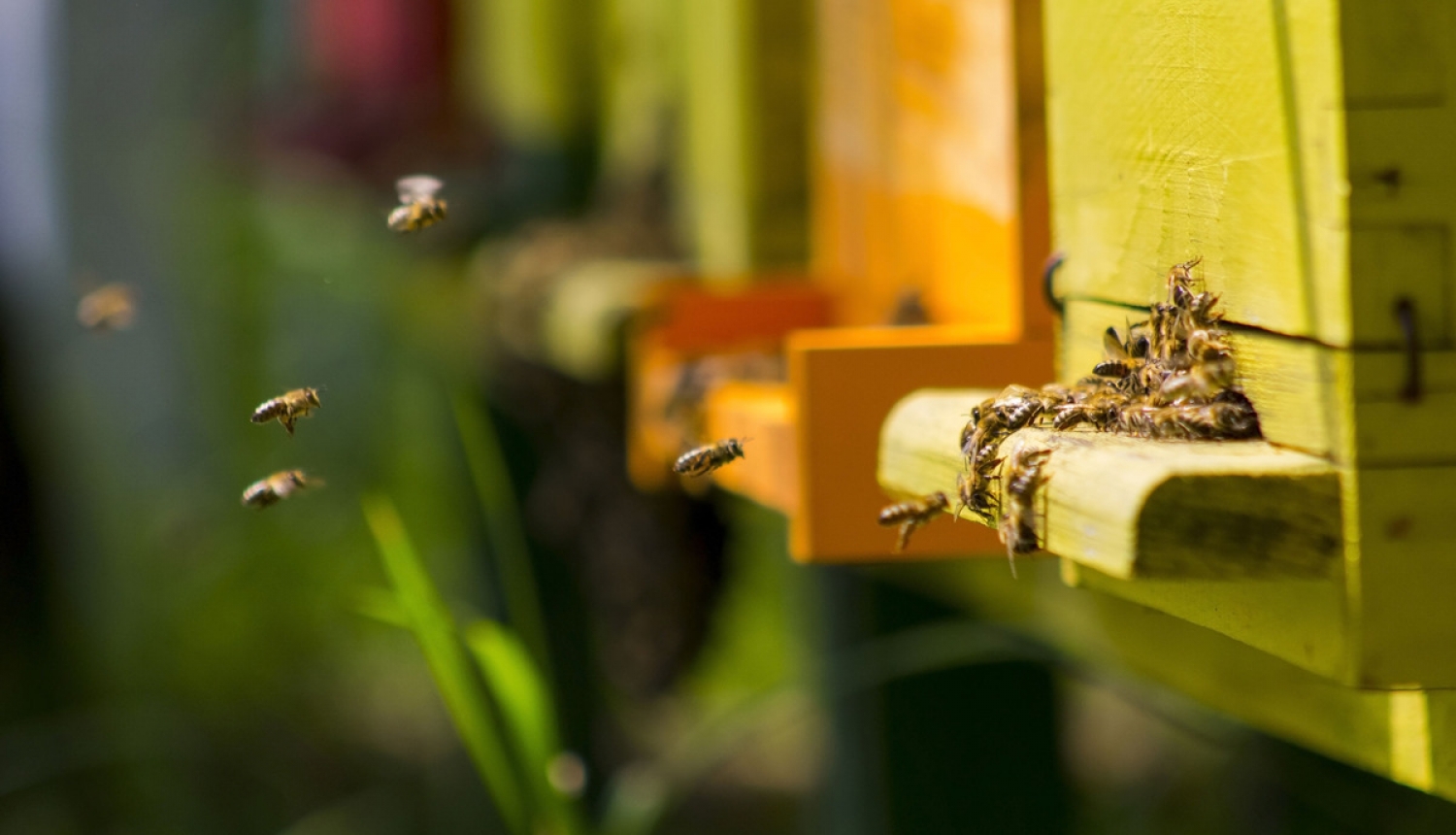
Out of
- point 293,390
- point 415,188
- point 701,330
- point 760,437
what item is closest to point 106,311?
point 415,188

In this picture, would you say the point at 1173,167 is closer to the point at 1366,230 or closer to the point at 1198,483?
the point at 1366,230

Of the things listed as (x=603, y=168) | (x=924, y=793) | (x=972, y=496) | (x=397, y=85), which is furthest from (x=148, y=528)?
(x=972, y=496)

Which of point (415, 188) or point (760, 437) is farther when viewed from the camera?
point (415, 188)

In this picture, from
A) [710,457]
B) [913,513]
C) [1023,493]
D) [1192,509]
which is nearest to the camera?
[1192,509]

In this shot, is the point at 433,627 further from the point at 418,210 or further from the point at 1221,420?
the point at 1221,420

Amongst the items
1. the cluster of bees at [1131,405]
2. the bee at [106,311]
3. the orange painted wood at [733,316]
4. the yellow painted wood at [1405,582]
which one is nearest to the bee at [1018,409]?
the cluster of bees at [1131,405]

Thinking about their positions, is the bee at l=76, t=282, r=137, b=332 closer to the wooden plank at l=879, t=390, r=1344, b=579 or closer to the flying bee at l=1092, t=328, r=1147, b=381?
the flying bee at l=1092, t=328, r=1147, b=381
